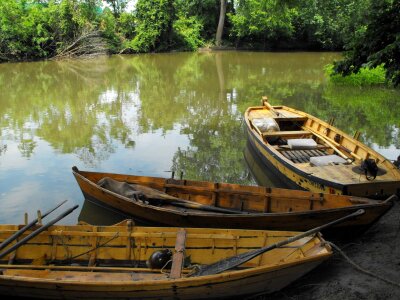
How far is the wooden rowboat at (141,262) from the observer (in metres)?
4.98

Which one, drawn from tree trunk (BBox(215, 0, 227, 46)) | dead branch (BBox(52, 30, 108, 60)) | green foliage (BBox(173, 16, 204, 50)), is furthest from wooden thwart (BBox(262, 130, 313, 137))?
green foliage (BBox(173, 16, 204, 50))

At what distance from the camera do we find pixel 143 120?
49.9ft

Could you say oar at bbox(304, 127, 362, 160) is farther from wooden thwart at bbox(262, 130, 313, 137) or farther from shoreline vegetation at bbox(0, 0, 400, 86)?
shoreline vegetation at bbox(0, 0, 400, 86)

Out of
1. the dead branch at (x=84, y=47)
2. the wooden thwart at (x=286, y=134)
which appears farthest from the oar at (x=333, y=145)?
the dead branch at (x=84, y=47)

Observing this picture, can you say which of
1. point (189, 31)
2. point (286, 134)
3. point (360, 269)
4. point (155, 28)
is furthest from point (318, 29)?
point (360, 269)

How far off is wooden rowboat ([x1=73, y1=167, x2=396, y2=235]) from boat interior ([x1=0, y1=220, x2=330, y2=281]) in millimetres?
770

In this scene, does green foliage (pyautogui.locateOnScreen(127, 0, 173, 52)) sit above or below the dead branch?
above

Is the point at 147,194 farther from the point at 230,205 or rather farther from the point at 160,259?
the point at 160,259

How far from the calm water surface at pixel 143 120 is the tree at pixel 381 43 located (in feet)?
11.9

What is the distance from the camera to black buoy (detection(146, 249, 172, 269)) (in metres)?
5.64

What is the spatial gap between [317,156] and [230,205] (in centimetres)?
280

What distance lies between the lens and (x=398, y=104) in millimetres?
15969

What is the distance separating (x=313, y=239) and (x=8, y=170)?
26.0ft

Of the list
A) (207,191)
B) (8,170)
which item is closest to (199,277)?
(207,191)
